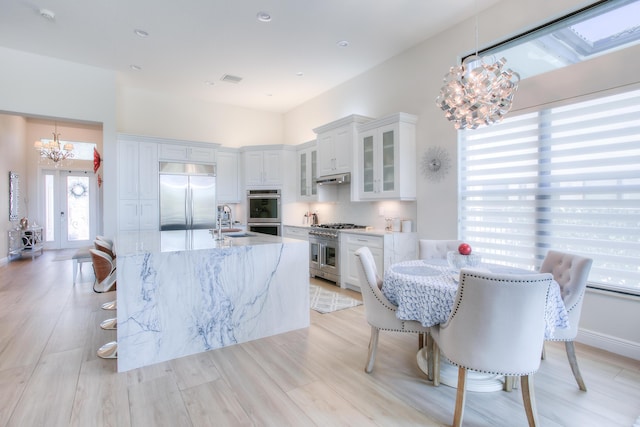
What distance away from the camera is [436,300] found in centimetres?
201

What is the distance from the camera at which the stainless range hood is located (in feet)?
16.8

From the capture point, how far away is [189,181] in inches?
241

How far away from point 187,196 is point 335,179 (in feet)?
9.56

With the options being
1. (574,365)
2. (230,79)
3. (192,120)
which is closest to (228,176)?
(192,120)

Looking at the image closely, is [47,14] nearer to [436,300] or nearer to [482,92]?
[482,92]

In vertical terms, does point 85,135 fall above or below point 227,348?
above

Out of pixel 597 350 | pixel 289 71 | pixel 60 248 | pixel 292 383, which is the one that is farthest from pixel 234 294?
pixel 60 248

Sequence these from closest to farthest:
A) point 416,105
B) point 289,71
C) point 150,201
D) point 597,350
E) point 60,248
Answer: point 597,350 → point 416,105 → point 289,71 → point 150,201 → point 60,248

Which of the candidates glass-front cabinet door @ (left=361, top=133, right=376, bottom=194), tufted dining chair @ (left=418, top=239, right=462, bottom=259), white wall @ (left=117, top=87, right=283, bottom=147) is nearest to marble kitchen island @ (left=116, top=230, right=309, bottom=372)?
tufted dining chair @ (left=418, top=239, right=462, bottom=259)

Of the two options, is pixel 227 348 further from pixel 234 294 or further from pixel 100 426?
pixel 100 426

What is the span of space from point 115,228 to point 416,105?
5308mm

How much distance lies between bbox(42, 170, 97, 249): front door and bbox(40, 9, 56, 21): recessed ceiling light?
6760mm

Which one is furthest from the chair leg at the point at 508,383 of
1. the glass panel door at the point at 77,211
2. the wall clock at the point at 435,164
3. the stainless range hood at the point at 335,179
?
the glass panel door at the point at 77,211

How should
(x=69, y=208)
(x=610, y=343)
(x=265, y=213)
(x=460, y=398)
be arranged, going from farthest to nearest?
1. (x=69, y=208)
2. (x=265, y=213)
3. (x=610, y=343)
4. (x=460, y=398)
